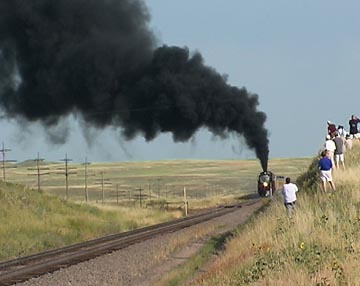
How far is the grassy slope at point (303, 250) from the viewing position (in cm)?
1226

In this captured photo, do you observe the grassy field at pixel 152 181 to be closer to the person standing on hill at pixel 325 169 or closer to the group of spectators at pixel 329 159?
the group of spectators at pixel 329 159

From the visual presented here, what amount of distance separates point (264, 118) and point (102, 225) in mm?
12488

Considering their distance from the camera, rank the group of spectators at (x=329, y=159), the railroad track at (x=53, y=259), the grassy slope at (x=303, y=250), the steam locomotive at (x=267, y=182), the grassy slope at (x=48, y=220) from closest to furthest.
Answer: the grassy slope at (x=303, y=250) < the railroad track at (x=53, y=259) < the group of spectators at (x=329, y=159) < the grassy slope at (x=48, y=220) < the steam locomotive at (x=267, y=182)

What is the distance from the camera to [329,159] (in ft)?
85.0

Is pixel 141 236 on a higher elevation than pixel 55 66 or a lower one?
lower

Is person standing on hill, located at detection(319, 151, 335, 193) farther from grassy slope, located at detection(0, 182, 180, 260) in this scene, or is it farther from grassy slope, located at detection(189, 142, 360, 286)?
grassy slope, located at detection(0, 182, 180, 260)

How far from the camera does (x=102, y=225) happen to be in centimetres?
4381

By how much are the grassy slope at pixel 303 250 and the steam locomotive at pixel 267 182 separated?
3150 cm

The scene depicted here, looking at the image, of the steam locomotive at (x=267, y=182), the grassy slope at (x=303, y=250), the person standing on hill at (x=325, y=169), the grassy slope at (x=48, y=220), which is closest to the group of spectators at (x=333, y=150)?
the person standing on hill at (x=325, y=169)

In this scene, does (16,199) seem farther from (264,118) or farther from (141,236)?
(264,118)

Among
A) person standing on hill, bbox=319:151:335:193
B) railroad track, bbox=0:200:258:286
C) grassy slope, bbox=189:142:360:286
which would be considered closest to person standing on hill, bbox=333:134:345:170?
person standing on hill, bbox=319:151:335:193

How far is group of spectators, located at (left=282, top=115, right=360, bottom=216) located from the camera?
24359mm

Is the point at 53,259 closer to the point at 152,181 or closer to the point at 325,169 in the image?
the point at 325,169

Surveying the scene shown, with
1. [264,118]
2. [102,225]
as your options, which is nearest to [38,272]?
[102,225]
